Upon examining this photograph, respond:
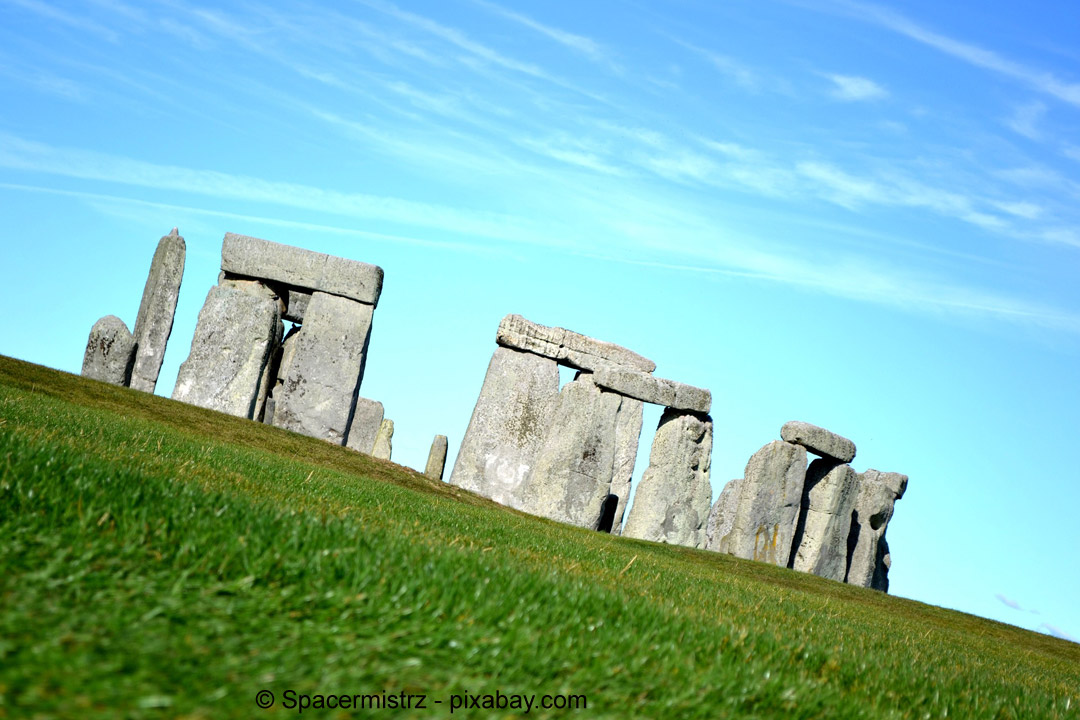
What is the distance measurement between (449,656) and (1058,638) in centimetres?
1642

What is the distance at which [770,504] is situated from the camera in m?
22.9

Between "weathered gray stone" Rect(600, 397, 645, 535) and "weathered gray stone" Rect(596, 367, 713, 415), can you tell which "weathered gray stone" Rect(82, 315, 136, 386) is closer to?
"weathered gray stone" Rect(596, 367, 713, 415)

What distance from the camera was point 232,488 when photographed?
28.1 ft

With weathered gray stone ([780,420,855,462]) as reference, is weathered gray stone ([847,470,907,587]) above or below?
below

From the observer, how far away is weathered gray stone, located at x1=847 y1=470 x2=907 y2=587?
26.0 m

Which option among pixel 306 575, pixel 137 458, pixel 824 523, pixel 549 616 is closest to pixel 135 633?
pixel 306 575

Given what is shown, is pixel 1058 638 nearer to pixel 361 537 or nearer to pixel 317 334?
pixel 317 334

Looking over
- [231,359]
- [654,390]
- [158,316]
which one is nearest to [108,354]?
[158,316]

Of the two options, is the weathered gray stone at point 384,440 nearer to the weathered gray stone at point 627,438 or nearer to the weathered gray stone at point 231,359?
the weathered gray stone at point 231,359

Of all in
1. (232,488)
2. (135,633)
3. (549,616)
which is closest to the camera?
(135,633)

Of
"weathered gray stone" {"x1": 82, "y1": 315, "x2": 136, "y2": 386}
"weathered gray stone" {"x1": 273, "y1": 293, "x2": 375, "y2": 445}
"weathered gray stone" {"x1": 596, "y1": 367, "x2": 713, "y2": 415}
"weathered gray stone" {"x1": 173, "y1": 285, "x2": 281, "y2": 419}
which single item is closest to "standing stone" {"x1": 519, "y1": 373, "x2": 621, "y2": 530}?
"weathered gray stone" {"x1": 596, "y1": 367, "x2": 713, "y2": 415}

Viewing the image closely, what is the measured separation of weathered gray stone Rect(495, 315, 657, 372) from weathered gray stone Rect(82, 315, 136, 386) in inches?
301

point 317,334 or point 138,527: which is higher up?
point 317,334

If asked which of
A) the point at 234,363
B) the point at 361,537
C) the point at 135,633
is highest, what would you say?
the point at 234,363
